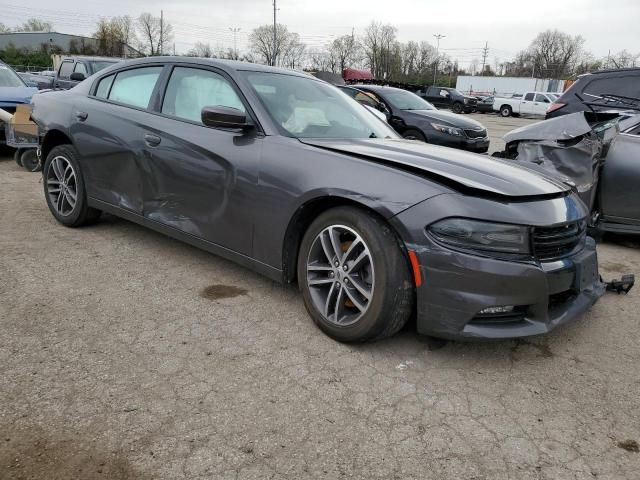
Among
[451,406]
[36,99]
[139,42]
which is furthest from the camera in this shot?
[139,42]

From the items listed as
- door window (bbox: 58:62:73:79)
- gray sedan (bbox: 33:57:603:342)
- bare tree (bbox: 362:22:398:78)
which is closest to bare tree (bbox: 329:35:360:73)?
bare tree (bbox: 362:22:398:78)

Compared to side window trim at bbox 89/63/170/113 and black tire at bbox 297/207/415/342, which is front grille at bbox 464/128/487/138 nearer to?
side window trim at bbox 89/63/170/113

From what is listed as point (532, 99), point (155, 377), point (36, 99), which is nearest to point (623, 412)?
point (155, 377)

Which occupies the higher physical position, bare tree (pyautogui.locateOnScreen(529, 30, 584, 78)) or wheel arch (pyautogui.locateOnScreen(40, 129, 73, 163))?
bare tree (pyautogui.locateOnScreen(529, 30, 584, 78))

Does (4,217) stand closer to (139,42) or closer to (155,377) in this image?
(155,377)

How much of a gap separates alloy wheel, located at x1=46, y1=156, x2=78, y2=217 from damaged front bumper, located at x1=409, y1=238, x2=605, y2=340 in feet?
11.3

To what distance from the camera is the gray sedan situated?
2557 mm

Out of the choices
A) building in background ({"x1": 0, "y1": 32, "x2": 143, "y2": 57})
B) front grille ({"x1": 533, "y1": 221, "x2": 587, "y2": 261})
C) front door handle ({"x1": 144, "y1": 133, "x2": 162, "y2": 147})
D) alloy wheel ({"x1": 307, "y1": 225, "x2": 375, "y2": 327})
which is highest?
building in background ({"x1": 0, "y1": 32, "x2": 143, "y2": 57})

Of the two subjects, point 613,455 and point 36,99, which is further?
point 36,99

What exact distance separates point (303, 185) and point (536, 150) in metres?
3.29

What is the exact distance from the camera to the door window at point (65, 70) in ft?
42.0

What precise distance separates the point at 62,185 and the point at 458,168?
362 centimetres

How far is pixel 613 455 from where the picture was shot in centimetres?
216

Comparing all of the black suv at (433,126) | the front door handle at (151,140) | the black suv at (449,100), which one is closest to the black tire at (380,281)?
the front door handle at (151,140)
